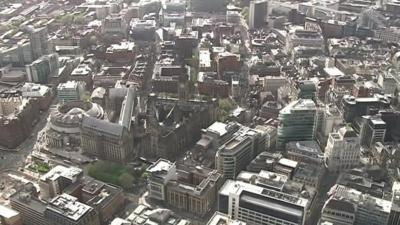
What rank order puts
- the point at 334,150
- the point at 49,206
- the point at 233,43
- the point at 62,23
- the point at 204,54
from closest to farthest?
the point at 49,206 → the point at 334,150 → the point at 204,54 → the point at 233,43 → the point at 62,23

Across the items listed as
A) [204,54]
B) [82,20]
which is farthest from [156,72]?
[82,20]

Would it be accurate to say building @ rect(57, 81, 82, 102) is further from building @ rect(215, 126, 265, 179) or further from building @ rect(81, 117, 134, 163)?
building @ rect(215, 126, 265, 179)

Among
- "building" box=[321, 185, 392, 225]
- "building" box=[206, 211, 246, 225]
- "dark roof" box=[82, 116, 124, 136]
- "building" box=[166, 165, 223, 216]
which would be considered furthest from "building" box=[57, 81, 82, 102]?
"building" box=[321, 185, 392, 225]

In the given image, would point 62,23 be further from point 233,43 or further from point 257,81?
point 257,81

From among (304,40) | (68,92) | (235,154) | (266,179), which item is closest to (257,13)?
(304,40)

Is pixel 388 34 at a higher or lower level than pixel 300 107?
higher

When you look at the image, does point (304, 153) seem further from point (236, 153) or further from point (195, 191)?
point (195, 191)

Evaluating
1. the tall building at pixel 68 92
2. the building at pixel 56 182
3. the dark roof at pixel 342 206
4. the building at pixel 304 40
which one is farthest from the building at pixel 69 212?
the building at pixel 304 40
